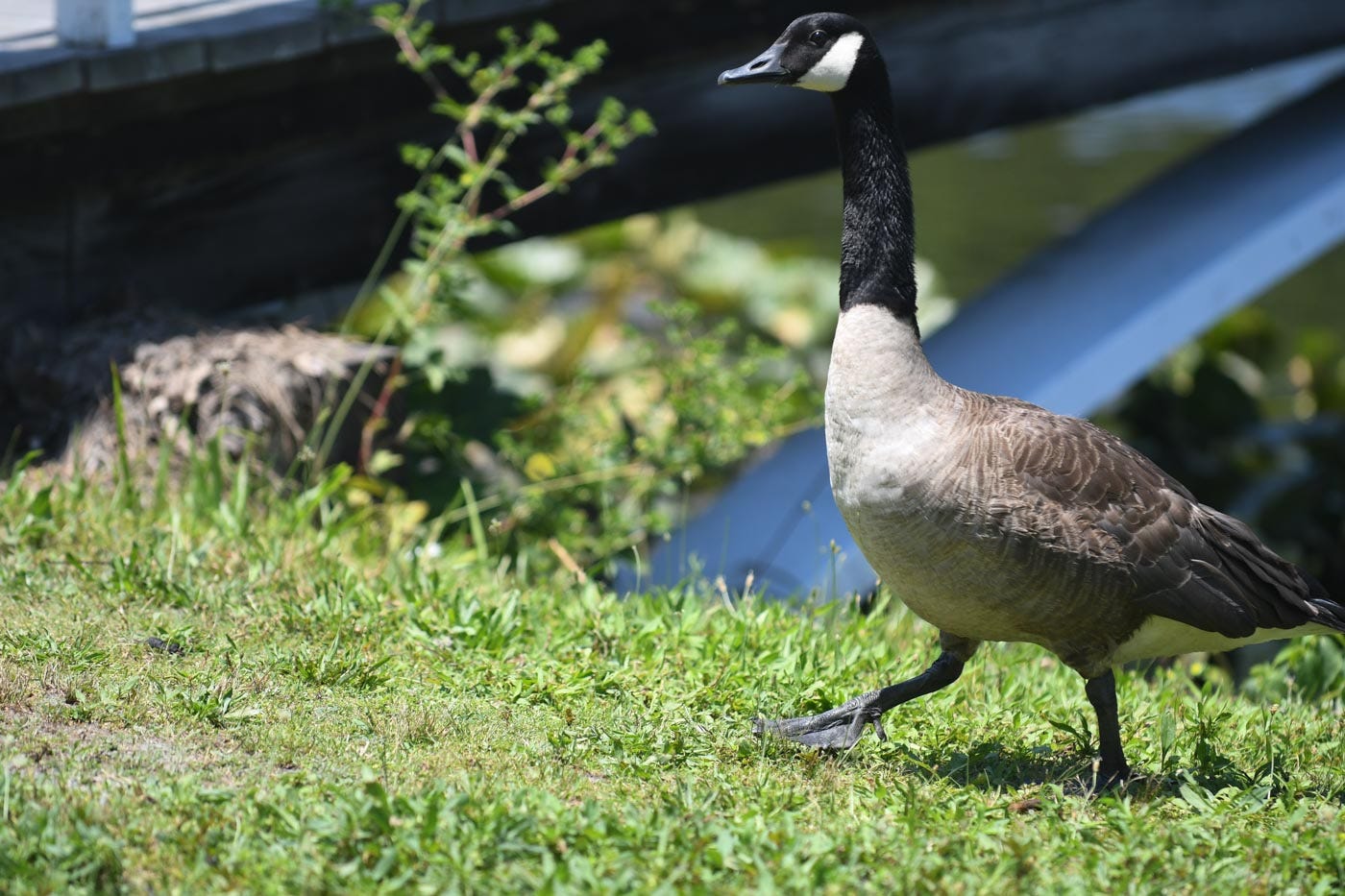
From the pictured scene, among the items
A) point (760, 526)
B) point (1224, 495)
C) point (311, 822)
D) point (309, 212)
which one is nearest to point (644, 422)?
point (760, 526)

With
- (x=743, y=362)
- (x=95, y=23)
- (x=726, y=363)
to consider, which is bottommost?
(x=726, y=363)

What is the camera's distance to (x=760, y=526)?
7.00m

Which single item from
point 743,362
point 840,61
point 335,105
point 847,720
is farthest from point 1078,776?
point 335,105

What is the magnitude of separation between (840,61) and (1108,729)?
1.93 metres

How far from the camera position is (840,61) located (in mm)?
3973

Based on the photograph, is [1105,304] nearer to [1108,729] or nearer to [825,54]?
[825,54]

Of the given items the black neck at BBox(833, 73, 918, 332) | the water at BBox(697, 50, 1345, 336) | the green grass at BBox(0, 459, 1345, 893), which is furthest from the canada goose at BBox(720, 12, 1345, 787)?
the water at BBox(697, 50, 1345, 336)

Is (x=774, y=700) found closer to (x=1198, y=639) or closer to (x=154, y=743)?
(x=1198, y=639)

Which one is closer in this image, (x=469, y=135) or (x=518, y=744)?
(x=518, y=744)

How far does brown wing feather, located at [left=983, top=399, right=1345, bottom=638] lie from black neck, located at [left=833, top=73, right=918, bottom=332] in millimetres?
452

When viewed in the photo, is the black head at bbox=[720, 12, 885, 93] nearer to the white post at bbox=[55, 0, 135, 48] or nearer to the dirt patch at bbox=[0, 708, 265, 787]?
the dirt patch at bbox=[0, 708, 265, 787]

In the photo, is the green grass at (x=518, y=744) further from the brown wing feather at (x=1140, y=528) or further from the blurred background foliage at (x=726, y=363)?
the blurred background foliage at (x=726, y=363)

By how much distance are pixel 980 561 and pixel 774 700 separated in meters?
0.81

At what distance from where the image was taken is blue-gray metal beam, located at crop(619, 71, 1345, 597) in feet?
22.7
